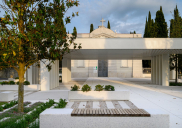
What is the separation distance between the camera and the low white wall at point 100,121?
421cm

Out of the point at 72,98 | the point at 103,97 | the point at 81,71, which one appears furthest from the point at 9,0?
the point at 81,71

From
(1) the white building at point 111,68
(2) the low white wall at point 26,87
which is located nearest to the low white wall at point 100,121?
(2) the low white wall at point 26,87

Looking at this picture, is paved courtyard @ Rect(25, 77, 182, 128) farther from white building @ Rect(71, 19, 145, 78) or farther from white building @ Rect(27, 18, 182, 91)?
white building @ Rect(71, 19, 145, 78)

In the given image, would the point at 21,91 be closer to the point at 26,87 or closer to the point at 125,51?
the point at 26,87

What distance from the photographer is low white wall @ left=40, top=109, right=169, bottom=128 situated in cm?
421

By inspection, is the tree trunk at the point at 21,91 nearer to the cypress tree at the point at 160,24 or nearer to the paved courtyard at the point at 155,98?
the paved courtyard at the point at 155,98

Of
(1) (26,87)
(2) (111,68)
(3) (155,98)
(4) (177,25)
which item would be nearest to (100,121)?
(3) (155,98)

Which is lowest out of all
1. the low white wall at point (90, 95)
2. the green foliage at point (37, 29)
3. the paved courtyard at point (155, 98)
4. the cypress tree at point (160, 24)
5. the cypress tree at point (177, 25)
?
the paved courtyard at point (155, 98)

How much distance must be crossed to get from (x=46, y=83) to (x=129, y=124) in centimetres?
1104

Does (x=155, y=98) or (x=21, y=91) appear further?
(x=155, y=98)

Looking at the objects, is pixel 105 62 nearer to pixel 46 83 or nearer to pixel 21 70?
pixel 46 83

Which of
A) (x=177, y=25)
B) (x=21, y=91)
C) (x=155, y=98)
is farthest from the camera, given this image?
(x=177, y=25)

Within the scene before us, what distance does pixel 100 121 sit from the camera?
4234mm

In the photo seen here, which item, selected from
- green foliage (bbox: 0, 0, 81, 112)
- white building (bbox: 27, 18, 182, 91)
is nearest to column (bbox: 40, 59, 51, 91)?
white building (bbox: 27, 18, 182, 91)
